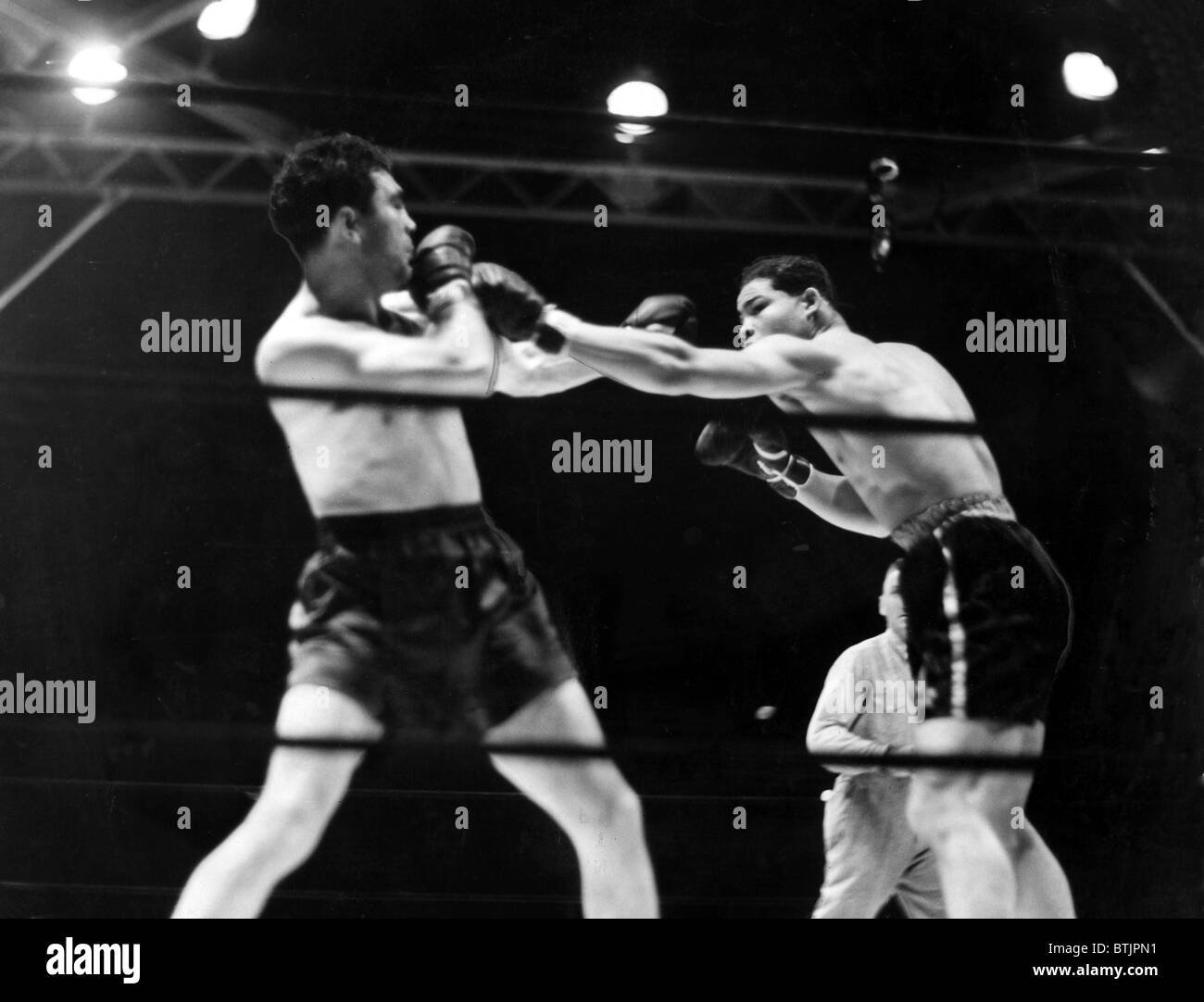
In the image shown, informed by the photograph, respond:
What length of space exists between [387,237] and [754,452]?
1.03m

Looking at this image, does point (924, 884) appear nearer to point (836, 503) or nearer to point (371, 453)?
point (836, 503)

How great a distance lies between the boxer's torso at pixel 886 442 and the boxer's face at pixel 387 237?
0.97 metres

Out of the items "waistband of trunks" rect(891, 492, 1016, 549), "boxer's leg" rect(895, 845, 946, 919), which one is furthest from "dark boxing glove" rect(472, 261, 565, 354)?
"boxer's leg" rect(895, 845, 946, 919)

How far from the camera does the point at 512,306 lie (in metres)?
2.69

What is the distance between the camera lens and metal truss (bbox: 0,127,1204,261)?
8.94 ft

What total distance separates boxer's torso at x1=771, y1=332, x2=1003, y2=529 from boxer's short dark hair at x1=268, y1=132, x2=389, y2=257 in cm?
114

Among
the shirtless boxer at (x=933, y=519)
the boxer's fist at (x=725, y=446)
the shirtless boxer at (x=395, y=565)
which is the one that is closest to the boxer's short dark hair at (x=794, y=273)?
the shirtless boxer at (x=933, y=519)

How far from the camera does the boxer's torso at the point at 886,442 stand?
2.74m

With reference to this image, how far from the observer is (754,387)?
2.73 metres

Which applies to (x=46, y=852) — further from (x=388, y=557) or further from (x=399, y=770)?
(x=388, y=557)

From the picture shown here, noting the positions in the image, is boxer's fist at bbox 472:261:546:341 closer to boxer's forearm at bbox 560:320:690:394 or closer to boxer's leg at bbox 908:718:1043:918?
boxer's forearm at bbox 560:320:690:394

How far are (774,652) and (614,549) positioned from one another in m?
0.47

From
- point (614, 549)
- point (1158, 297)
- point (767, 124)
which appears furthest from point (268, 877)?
point (1158, 297)

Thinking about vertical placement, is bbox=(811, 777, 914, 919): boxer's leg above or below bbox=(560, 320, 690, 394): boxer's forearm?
below
